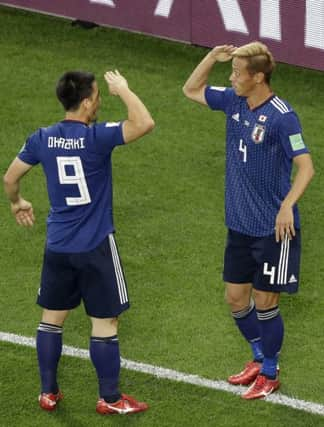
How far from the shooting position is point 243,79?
8453 mm

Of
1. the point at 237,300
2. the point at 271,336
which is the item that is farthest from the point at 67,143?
the point at 271,336

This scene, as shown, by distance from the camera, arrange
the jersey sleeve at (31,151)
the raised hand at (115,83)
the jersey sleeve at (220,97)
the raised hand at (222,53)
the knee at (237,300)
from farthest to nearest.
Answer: the knee at (237,300), the raised hand at (222,53), the jersey sleeve at (220,97), the jersey sleeve at (31,151), the raised hand at (115,83)

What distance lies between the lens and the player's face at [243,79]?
8445 millimetres

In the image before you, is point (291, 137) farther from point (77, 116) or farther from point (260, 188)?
point (77, 116)

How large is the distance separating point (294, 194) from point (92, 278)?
4.55 ft

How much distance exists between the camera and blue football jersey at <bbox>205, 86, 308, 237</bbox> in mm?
8375

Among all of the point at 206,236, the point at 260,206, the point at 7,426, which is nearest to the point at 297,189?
the point at 260,206

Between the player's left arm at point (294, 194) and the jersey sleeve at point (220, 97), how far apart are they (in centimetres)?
69

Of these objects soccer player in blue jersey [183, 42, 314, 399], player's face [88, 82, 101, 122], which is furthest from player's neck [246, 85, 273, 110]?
player's face [88, 82, 101, 122]

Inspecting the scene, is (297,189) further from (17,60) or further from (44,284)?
(17,60)

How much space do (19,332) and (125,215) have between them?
2.27m

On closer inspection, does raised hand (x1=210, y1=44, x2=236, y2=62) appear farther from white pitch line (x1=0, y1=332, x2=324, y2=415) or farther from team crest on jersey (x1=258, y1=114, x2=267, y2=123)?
white pitch line (x1=0, y1=332, x2=324, y2=415)

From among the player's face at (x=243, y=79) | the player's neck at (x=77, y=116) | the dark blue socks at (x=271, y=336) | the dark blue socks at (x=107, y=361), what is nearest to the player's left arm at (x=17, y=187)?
the player's neck at (x=77, y=116)

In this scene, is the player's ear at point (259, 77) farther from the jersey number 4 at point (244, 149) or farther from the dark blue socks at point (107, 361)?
Result: the dark blue socks at point (107, 361)
